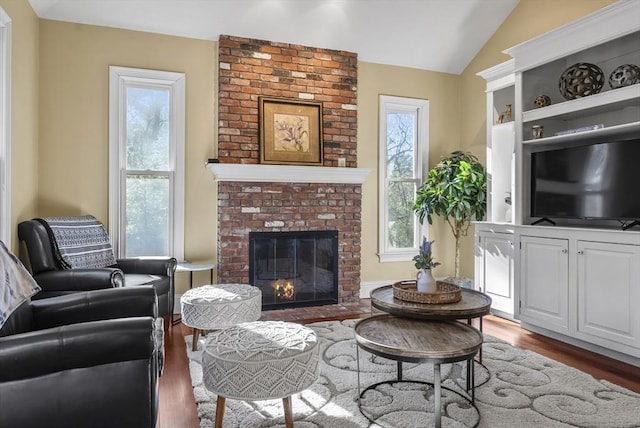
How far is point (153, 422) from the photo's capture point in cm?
165

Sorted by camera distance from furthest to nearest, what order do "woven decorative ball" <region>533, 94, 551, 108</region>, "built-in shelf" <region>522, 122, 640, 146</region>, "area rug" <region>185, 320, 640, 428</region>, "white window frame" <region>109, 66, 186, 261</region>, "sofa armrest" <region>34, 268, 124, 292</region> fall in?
1. "white window frame" <region>109, 66, 186, 261</region>
2. "woven decorative ball" <region>533, 94, 551, 108</region>
3. "built-in shelf" <region>522, 122, 640, 146</region>
4. "sofa armrest" <region>34, 268, 124, 292</region>
5. "area rug" <region>185, 320, 640, 428</region>

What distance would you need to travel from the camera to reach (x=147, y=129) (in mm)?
4246

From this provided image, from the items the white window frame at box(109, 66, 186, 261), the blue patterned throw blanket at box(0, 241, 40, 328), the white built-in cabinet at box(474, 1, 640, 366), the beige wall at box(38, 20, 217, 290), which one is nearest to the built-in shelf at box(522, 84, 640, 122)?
the white built-in cabinet at box(474, 1, 640, 366)

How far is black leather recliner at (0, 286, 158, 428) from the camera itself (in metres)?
1.47

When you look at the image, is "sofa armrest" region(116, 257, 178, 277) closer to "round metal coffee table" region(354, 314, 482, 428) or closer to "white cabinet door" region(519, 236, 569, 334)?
"round metal coffee table" region(354, 314, 482, 428)

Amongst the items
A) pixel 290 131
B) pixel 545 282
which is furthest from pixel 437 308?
pixel 290 131

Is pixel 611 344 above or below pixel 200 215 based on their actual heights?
below

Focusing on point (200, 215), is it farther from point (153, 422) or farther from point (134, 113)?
point (153, 422)

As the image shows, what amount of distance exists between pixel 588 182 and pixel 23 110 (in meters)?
4.63

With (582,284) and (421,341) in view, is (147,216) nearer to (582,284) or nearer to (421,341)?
(421,341)

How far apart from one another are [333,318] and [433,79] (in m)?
3.31

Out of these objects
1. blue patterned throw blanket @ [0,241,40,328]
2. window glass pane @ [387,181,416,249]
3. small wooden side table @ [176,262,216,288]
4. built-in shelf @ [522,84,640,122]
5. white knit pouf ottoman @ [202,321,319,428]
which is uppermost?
built-in shelf @ [522,84,640,122]

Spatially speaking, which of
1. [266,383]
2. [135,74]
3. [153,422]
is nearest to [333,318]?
[266,383]

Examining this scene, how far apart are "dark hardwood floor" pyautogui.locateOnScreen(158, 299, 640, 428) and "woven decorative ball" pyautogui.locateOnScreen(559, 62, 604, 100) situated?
2.06 m
